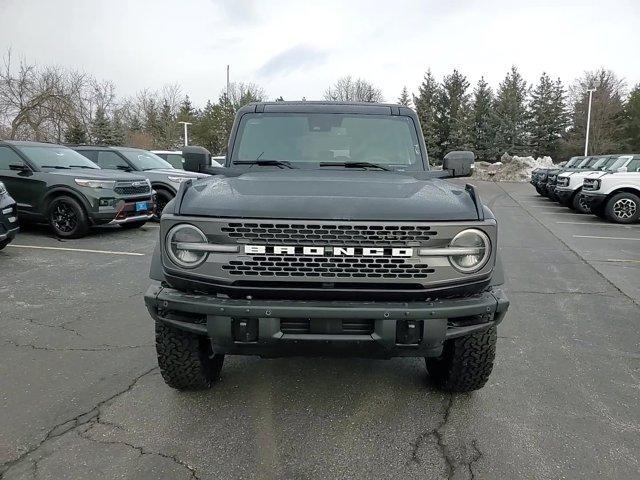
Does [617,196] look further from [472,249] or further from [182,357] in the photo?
[182,357]

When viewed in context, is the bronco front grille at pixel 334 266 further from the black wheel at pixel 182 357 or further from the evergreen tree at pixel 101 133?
the evergreen tree at pixel 101 133

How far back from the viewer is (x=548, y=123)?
172ft

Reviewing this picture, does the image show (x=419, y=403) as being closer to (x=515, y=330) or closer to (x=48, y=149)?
(x=515, y=330)

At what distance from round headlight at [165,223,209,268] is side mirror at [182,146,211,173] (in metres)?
1.50

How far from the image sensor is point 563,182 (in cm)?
1578

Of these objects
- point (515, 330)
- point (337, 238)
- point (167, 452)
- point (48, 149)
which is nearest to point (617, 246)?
point (515, 330)

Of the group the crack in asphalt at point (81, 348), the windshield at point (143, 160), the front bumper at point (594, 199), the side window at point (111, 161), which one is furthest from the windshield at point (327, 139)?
the front bumper at point (594, 199)

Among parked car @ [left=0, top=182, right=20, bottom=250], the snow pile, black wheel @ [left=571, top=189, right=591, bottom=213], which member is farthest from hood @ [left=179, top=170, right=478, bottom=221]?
the snow pile

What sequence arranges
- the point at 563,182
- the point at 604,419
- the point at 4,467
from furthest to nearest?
the point at 563,182 < the point at 604,419 < the point at 4,467

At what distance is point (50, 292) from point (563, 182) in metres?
14.9

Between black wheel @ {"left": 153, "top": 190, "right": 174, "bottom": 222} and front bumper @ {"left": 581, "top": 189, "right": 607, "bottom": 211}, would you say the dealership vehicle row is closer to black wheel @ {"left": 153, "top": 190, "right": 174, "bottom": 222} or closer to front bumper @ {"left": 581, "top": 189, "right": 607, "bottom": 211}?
front bumper @ {"left": 581, "top": 189, "right": 607, "bottom": 211}

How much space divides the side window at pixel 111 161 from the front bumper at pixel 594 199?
11645mm

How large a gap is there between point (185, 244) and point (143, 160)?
406 inches

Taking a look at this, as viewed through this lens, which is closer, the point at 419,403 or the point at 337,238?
the point at 337,238
